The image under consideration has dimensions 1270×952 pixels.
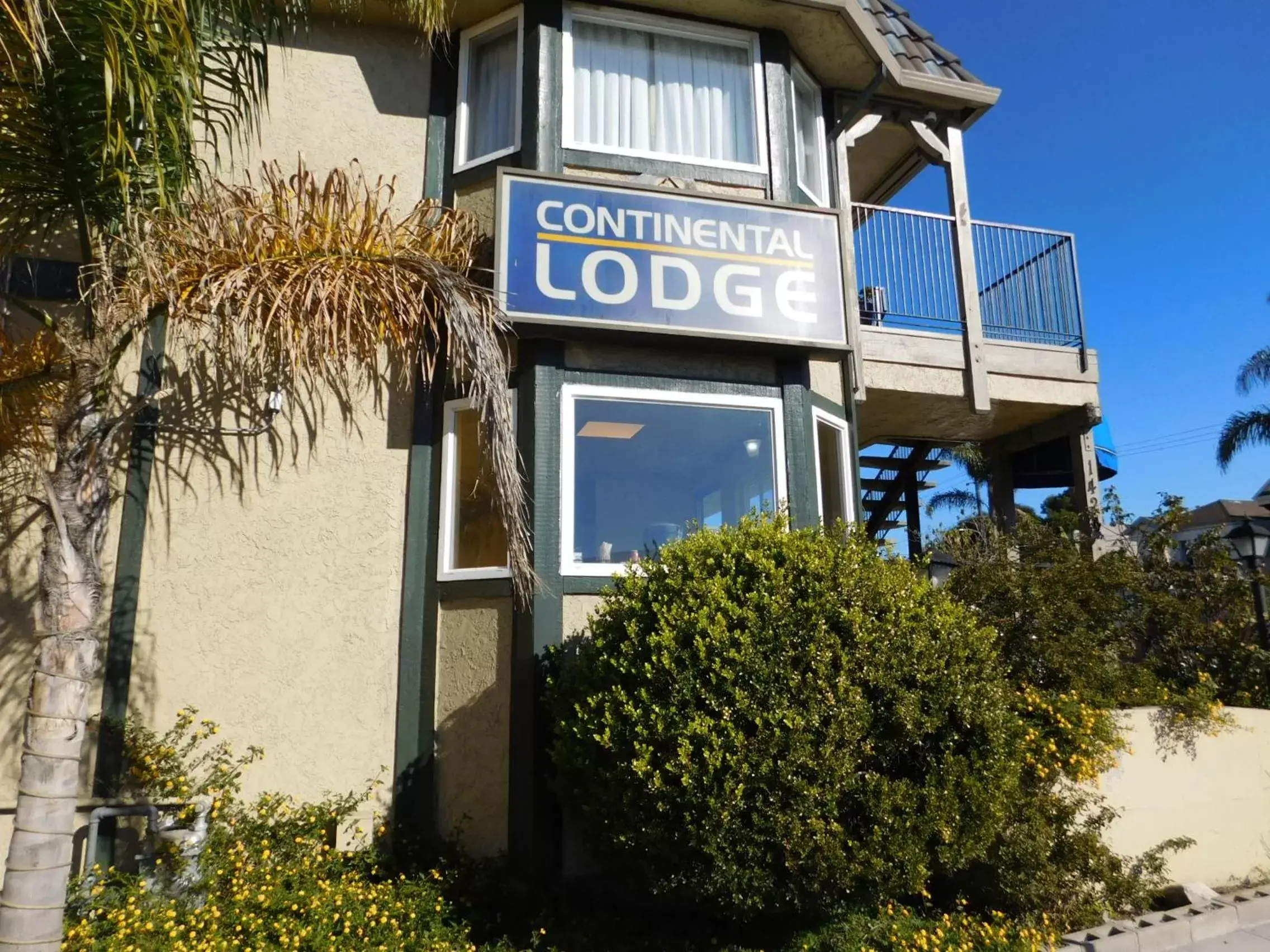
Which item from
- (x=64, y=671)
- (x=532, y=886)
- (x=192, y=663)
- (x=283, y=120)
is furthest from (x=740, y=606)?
(x=283, y=120)

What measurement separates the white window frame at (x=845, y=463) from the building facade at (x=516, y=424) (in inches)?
1.2

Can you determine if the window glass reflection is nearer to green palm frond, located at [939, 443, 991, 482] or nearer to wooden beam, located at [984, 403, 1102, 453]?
wooden beam, located at [984, 403, 1102, 453]

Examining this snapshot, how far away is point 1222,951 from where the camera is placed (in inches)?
209

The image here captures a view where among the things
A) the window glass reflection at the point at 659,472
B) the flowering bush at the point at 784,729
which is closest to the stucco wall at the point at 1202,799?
the flowering bush at the point at 784,729

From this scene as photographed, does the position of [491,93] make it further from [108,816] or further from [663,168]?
[108,816]

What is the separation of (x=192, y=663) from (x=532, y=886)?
261 cm

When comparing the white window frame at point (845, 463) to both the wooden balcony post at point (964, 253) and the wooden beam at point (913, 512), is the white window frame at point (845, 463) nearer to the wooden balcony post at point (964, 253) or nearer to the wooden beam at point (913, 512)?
the wooden balcony post at point (964, 253)

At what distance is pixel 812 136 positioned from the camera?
7.84m

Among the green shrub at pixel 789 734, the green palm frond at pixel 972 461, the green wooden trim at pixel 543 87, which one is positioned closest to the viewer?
the green shrub at pixel 789 734

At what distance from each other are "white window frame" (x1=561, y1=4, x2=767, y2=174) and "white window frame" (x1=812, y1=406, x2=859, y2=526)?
6.50ft

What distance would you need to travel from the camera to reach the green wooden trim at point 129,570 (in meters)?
5.52

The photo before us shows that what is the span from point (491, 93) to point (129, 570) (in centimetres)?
444

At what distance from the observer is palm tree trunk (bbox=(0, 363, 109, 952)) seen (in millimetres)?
3734

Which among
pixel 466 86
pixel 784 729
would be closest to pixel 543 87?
pixel 466 86
